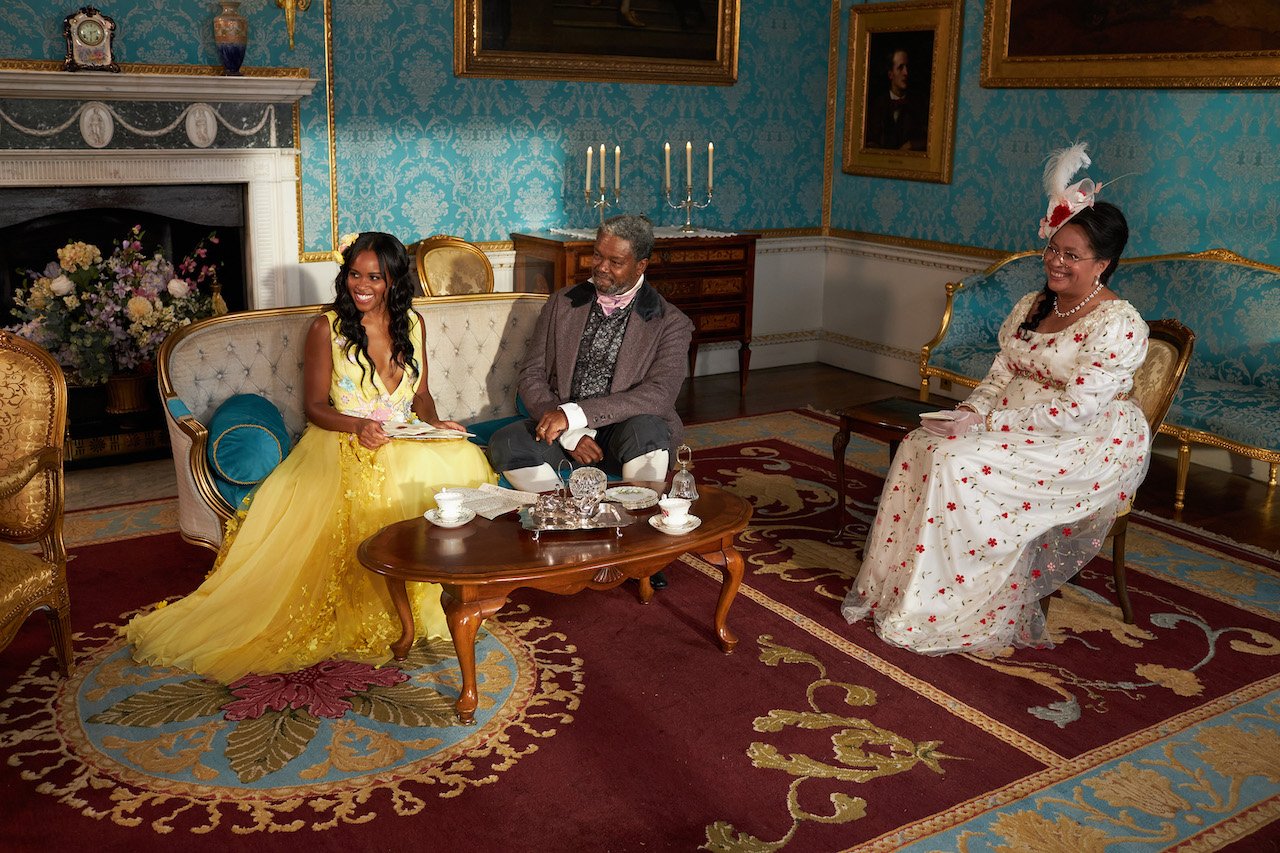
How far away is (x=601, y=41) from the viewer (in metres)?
7.67

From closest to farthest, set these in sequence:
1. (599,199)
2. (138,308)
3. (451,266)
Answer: (138,308)
(451,266)
(599,199)

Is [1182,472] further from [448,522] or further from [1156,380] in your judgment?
[448,522]

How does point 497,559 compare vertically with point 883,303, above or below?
below

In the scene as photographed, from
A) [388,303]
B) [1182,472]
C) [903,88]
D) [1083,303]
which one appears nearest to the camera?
[1083,303]

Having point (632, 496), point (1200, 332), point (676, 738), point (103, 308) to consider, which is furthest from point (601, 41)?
point (676, 738)

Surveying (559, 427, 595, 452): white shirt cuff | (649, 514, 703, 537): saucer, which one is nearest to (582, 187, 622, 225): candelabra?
(559, 427, 595, 452): white shirt cuff

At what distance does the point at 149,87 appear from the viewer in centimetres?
608

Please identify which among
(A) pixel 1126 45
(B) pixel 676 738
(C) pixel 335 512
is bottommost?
(B) pixel 676 738

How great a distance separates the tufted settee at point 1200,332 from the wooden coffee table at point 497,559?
291cm

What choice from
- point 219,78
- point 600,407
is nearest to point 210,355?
point 600,407

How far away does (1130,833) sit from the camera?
309cm

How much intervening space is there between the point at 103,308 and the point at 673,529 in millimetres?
3902

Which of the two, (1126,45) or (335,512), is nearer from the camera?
(335,512)

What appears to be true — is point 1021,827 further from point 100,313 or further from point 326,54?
point 326,54
